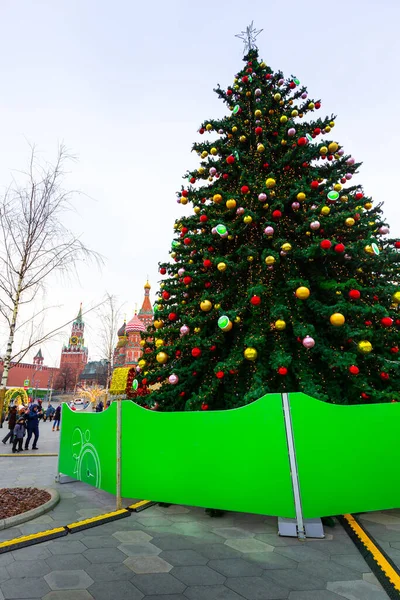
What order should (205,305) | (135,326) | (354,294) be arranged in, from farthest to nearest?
(135,326)
(205,305)
(354,294)

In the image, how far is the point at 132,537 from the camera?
4.08 m

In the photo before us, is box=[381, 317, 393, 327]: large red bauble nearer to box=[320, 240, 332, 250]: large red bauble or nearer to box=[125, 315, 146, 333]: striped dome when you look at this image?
box=[320, 240, 332, 250]: large red bauble

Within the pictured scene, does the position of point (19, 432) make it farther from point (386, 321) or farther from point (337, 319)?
point (386, 321)

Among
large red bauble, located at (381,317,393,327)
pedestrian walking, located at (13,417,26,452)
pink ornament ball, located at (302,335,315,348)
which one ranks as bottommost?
pedestrian walking, located at (13,417,26,452)

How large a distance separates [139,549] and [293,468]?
198 cm

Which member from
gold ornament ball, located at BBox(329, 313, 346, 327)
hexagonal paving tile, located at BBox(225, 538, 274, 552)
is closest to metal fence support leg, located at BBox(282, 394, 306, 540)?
hexagonal paving tile, located at BBox(225, 538, 274, 552)

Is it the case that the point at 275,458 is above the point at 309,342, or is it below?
below

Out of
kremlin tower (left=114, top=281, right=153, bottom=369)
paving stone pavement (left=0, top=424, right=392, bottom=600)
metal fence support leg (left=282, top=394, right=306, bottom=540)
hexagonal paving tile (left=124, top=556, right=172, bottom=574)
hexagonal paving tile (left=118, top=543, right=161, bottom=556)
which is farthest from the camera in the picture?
kremlin tower (left=114, top=281, right=153, bottom=369)

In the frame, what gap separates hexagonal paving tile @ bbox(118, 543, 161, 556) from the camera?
362 cm

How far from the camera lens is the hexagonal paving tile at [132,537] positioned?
3.96 metres

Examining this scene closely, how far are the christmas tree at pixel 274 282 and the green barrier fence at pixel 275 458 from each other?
1.94 ft

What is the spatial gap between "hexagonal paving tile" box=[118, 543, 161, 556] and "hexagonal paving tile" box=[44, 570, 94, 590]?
1.97 feet

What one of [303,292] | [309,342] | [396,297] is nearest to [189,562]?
[309,342]

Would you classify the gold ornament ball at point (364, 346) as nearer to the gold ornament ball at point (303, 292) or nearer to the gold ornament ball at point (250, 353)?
the gold ornament ball at point (303, 292)
